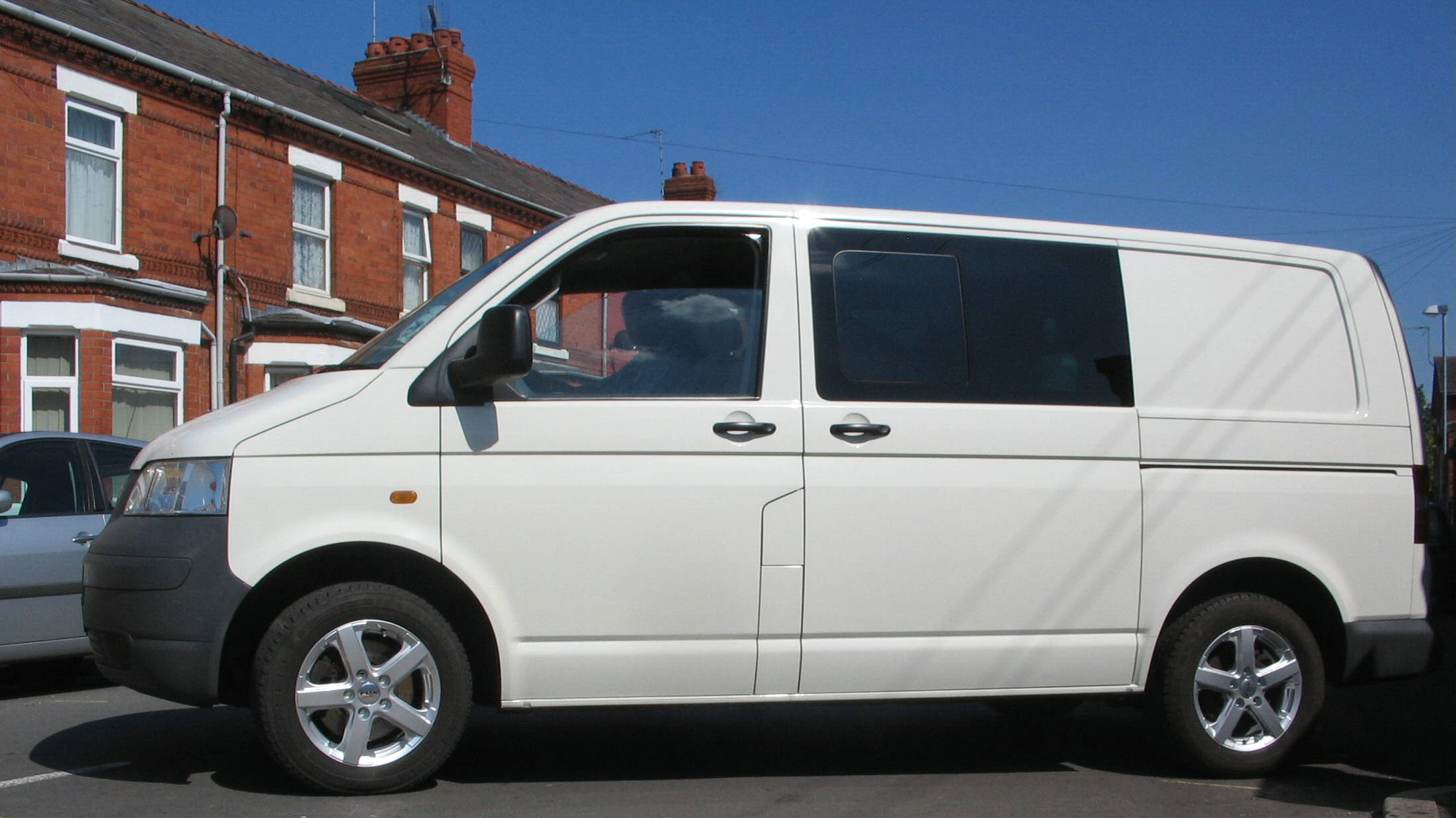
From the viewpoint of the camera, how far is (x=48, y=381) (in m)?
15.9

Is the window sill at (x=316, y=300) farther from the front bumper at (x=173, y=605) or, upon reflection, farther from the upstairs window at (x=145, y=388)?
the front bumper at (x=173, y=605)

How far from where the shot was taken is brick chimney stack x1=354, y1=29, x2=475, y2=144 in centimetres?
2748

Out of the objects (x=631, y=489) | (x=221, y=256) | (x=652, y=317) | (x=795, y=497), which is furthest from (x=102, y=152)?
(x=795, y=497)

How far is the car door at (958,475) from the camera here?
5.13m

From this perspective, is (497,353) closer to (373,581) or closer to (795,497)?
(373,581)

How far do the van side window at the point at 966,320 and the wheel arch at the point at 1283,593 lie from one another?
0.85 m

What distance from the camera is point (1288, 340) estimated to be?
18.9 feet

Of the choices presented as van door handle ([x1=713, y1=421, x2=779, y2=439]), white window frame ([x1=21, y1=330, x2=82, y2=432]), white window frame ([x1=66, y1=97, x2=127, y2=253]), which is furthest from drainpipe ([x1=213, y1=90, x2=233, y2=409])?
van door handle ([x1=713, y1=421, x2=779, y2=439])

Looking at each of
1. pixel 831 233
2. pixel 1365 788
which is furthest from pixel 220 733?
pixel 1365 788

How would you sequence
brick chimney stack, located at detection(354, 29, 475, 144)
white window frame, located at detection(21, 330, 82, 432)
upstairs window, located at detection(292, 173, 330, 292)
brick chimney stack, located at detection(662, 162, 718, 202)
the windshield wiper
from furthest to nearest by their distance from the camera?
brick chimney stack, located at detection(662, 162, 718, 202), brick chimney stack, located at detection(354, 29, 475, 144), upstairs window, located at detection(292, 173, 330, 292), white window frame, located at detection(21, 330, 82, 432), the windshield wiper

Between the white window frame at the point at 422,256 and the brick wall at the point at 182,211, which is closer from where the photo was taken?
the brick wall at the point at 182,211

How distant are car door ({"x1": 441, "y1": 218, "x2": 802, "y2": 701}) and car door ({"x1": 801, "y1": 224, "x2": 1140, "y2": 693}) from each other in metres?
0.17

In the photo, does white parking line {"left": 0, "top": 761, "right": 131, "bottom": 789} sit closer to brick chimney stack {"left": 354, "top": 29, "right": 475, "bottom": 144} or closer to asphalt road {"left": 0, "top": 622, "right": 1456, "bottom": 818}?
asphalt road {"left": 0, "top": 622, "right": 1456, "bottom": 818}

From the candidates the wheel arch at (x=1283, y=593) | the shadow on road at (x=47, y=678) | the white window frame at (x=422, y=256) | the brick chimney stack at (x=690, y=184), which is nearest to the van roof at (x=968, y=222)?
the wheel arch at (x=1283, y=593)
